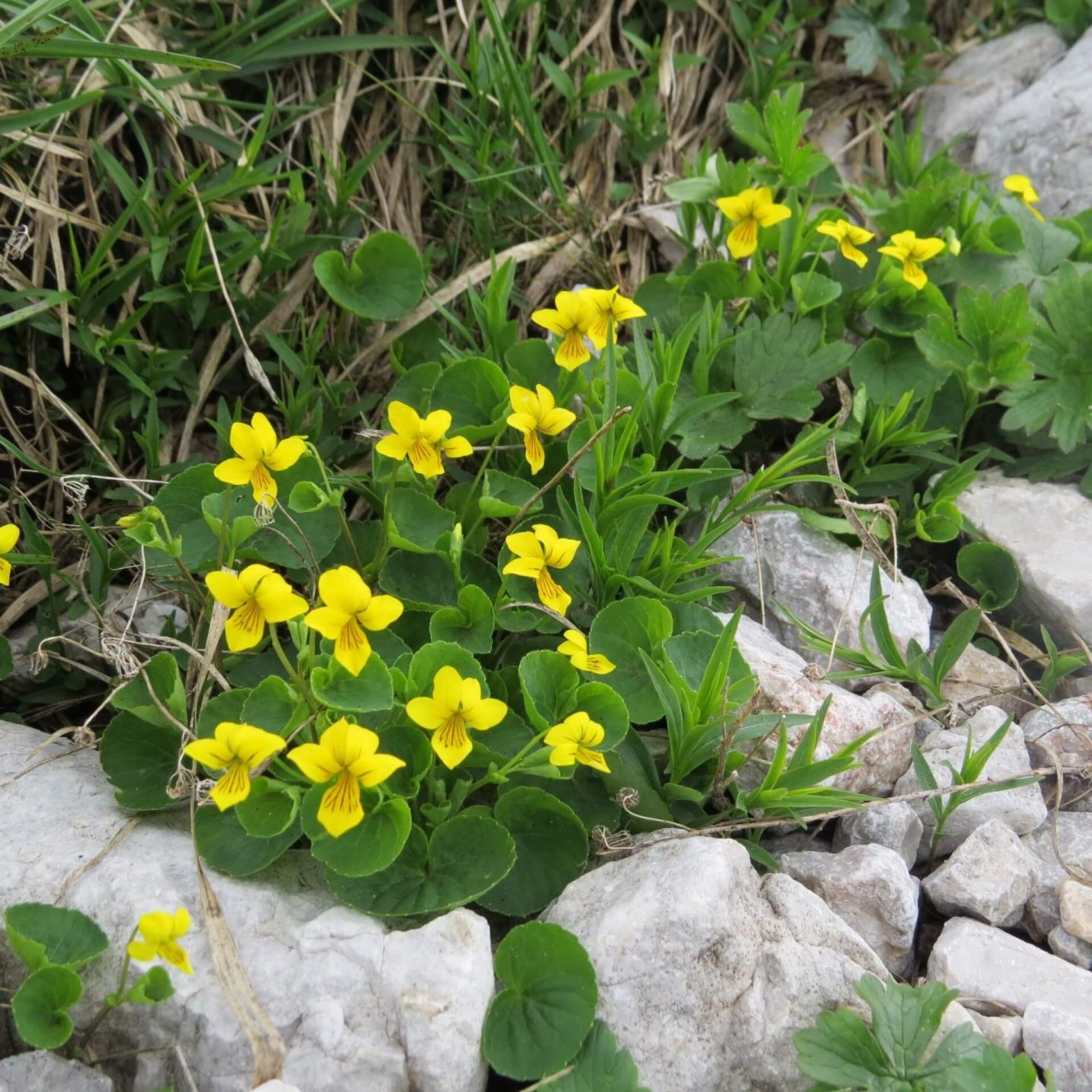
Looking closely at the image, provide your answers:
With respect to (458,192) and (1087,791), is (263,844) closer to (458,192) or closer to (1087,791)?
(1087,791)

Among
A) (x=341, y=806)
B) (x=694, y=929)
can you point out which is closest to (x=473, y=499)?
(x=341, y=806)

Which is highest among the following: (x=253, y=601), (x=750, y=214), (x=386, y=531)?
(x=750, y=214)

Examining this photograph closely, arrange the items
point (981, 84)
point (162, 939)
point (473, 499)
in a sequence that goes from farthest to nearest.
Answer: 1. point (981, 84)
2. point (473, 499)
3. point (162, 939)

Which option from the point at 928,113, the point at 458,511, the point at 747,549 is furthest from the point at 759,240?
the point at 928,113

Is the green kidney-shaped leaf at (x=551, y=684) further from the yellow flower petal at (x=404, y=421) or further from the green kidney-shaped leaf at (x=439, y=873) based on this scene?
the yellow flower petal at (x=404, y=421)

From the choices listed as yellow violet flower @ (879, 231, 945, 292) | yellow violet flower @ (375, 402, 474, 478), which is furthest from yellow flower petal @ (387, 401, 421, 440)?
yellow violet flower @ (879, 231, 945, 292)

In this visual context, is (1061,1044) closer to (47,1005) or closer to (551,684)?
(551,684)
